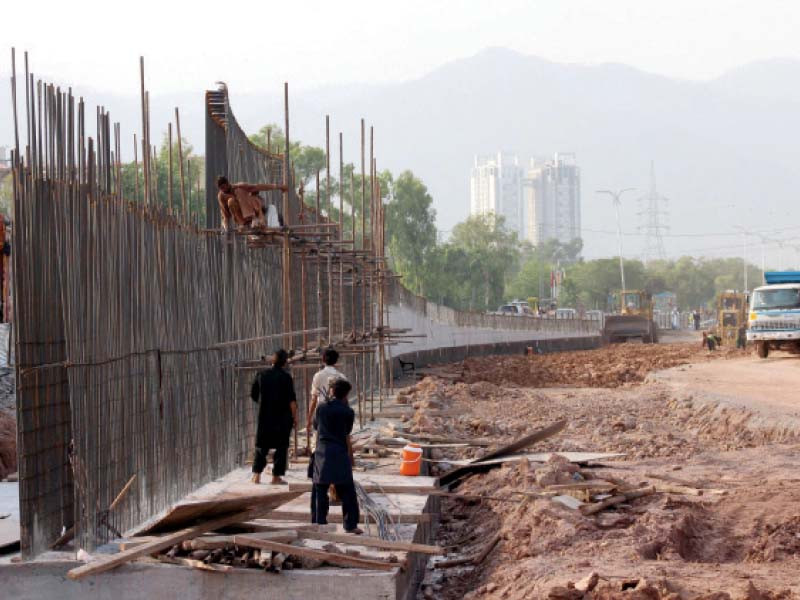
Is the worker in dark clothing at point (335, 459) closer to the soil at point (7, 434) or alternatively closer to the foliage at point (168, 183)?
the foliage at point (168, 183)

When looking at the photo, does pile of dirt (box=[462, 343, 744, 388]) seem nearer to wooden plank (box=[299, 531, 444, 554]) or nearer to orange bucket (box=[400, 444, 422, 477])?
orange bucket (box=[400, 444, 422, 477])

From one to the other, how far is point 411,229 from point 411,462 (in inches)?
2841

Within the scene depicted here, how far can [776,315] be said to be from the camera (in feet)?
113

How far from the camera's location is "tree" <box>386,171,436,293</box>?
277 feet

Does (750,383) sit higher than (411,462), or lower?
lower

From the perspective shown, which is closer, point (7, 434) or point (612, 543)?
point (612, 543)

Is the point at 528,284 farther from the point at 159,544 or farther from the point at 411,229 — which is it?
the point at 159,544

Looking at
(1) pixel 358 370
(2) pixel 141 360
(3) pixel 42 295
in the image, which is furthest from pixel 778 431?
(3) pixel 42 295

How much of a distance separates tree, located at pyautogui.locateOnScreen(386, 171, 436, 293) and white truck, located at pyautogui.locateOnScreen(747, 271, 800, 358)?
49560mm

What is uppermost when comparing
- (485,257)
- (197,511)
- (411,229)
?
(411,229)

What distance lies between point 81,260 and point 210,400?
3.82m

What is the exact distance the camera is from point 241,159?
15016 millimetres

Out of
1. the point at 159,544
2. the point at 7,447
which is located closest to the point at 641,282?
the point at 7,447

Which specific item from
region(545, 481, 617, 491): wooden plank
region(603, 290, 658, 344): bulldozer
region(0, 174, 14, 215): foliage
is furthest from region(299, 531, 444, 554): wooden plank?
region(603, 290, 658, 344): bulldozer
